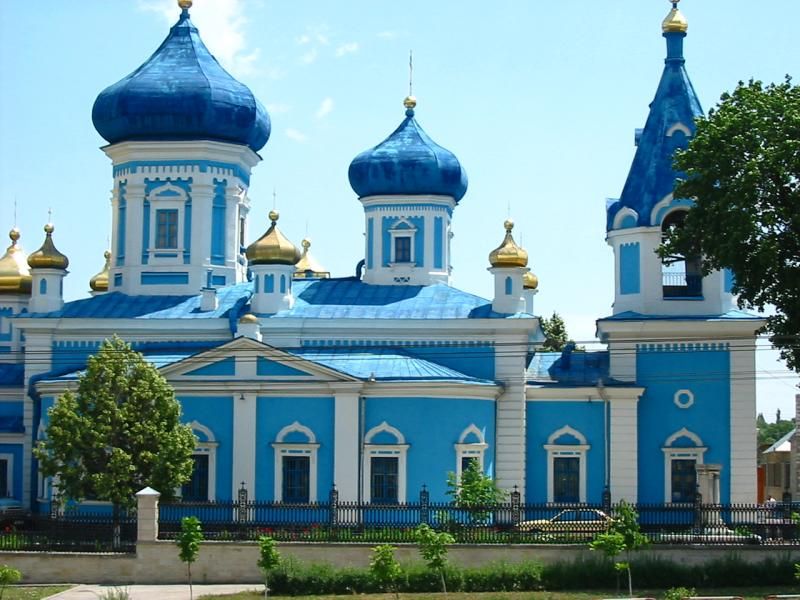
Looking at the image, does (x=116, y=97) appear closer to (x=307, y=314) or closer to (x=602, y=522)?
(x=307, y=314)

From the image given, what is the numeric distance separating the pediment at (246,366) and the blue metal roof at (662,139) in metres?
7.38

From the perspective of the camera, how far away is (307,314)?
113 ft

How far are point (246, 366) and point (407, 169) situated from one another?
724cm


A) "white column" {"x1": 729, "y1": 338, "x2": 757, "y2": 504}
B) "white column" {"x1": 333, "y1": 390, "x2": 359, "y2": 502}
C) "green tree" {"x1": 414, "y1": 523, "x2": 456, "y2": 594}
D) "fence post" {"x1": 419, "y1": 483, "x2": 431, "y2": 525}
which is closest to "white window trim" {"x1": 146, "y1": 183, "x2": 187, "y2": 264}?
"white column" {"x1": 333, "y1": 390, "x2": 359, "y2": 502}

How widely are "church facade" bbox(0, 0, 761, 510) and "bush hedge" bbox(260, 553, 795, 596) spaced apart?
166 inches

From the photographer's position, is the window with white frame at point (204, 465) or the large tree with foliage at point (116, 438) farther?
the window with white frame at point (204, 465)

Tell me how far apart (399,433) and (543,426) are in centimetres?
369

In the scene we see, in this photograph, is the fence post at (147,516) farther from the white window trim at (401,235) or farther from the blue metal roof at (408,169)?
the blue metal roof at (408,169)

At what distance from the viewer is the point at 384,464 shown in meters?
31.8

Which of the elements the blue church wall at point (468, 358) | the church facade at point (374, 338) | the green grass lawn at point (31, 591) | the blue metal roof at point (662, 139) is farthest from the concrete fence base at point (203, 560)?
the blue metal roof at point (662, 139)

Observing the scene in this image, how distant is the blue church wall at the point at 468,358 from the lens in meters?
33.8

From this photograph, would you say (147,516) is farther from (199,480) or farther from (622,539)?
(622,539)

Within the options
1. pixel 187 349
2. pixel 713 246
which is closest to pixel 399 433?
pixel 187 349

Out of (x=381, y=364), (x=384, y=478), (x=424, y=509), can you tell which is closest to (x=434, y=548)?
(x=424, y=509)
